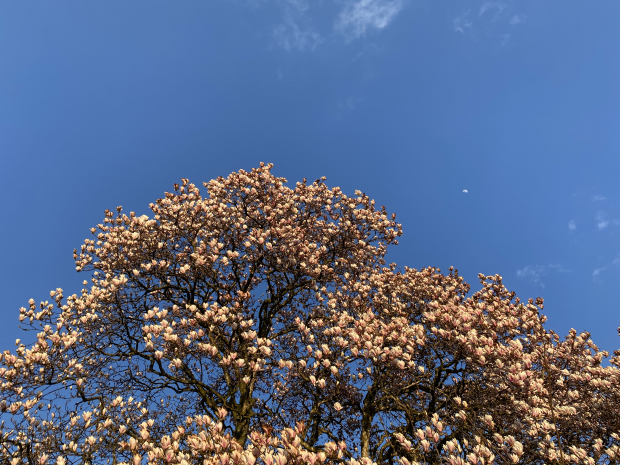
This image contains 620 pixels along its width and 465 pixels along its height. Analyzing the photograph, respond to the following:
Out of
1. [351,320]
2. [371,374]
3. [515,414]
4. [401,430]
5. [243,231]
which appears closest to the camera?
[515,414]

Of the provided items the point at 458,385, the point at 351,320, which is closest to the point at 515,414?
the point at 458,385

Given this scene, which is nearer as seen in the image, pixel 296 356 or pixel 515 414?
pixel 515 414

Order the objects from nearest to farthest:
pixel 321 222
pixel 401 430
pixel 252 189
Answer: pixel 401 430, pixel 252 189, pixel 321 222

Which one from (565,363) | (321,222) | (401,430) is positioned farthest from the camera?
(321,222)

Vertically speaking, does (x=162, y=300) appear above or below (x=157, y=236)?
below

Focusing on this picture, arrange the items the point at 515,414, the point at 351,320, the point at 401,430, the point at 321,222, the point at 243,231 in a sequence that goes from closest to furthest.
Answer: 1. the point at 515,414
2. the point at 401,430
3. the point at 351,320
4. the point at 243,231
5. the point at 321,222

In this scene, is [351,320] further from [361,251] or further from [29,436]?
[29,436]

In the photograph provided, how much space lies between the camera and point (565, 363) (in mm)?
11312

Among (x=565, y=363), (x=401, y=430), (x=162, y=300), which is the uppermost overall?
(x=162, y=300)

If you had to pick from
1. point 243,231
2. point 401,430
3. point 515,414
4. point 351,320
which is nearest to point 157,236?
point 243,231

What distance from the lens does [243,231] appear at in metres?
12.8

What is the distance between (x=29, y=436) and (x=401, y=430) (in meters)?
9.57

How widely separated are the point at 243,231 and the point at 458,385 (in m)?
8.69

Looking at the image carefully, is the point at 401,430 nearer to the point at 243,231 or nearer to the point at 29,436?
the point at 243,231
